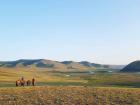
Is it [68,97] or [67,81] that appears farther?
[67,81]

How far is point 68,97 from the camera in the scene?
129 feet

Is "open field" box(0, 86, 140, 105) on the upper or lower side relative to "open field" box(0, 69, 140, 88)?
lower

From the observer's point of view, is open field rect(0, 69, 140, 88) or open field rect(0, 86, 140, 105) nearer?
open field rect(0, 86, 140, 105)

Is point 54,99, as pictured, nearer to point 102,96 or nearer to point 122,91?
point 102,96

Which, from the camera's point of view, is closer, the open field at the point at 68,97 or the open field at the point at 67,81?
the open field at the point at 68,97

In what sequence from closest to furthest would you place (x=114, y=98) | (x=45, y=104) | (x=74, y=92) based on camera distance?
(x=45, y=104), (x=114, y=98), (x=74, y=92)

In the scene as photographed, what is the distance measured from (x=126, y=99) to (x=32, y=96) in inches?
425

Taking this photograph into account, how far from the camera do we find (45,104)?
36.6m

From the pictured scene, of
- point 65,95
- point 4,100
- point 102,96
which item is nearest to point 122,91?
point 102,96

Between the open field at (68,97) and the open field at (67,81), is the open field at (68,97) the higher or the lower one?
the lower one

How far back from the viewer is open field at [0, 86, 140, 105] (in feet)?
122

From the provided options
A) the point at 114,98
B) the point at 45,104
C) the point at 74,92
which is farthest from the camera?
the point at 74,92

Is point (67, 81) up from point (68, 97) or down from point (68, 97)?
up

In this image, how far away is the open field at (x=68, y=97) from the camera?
37250mm
